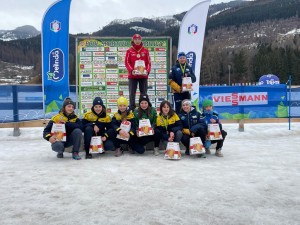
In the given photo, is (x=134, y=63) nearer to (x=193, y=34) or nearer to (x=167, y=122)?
(x=167, y=122)

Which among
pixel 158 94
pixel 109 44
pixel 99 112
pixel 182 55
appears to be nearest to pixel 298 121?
pixel 158 94

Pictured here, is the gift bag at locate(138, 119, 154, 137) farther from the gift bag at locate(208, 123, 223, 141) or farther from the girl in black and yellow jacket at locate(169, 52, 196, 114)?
the girl in black and yellow jacket at locate(169, 52, 196, 114)

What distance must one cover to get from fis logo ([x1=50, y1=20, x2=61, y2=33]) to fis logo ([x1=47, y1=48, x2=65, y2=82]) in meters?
0.55

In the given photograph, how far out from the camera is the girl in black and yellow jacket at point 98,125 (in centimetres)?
542

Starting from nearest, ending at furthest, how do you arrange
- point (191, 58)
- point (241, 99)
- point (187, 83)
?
point (187, 83) → point (191, 58) → point (241, 99)

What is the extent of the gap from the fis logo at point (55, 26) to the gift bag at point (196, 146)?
5.51 meters

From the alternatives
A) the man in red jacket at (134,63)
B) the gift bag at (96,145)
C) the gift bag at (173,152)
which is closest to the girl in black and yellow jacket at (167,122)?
the gift bag at (173,152)

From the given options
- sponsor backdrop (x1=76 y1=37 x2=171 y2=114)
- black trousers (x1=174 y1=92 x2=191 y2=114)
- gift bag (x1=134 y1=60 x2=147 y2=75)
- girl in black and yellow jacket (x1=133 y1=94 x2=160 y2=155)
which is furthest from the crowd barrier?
girl in black and yellow jacket (x1=133 y1=94 x2=160 y2=155)

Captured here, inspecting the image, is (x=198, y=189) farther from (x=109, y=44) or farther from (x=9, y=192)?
(x=109, y=44)

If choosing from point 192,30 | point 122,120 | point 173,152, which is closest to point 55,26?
point 192,30

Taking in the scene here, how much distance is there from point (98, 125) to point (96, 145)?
397mm

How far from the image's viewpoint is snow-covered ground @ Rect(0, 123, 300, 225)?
267cm

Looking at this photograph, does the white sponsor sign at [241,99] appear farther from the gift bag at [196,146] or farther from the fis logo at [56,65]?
the fis logo at [56,65]

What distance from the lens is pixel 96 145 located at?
5371 millimetres
